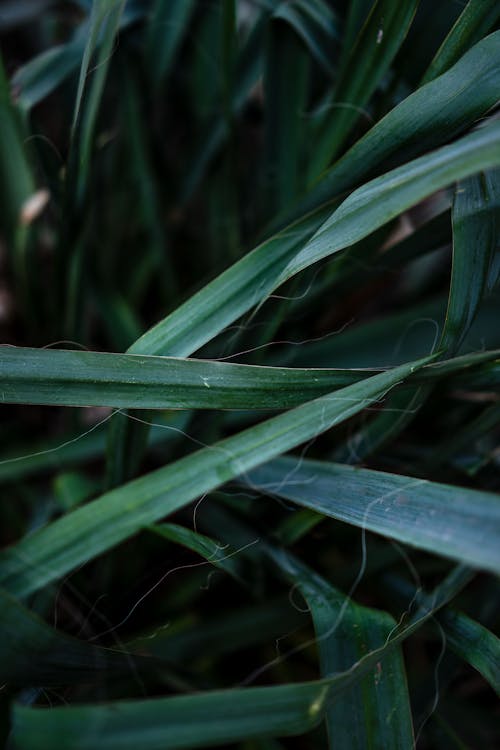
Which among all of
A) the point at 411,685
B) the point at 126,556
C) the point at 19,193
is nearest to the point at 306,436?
the point at 126,556

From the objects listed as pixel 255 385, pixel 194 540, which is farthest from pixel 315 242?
pixel 194 540

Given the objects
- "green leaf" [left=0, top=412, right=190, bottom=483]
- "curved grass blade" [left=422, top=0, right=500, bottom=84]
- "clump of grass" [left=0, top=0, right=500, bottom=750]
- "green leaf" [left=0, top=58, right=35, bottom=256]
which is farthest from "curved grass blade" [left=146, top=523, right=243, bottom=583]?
"green leaf" [left=0, top=58, right=35, bottom=256]

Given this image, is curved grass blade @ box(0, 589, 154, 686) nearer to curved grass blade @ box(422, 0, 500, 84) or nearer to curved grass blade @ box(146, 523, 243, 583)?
curved grass blade @ box(146, 523, 243, 583)

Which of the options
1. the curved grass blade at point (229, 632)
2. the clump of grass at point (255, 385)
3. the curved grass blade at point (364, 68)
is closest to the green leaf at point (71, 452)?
the clump of grass at point (255, 385)

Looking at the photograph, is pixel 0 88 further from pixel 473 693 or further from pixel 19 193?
pixel 473 693

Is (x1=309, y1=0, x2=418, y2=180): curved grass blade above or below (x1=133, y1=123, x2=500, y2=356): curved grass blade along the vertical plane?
above

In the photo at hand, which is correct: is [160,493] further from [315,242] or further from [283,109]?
[283,109]

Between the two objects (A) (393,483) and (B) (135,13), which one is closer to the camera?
(A) (393,483)
